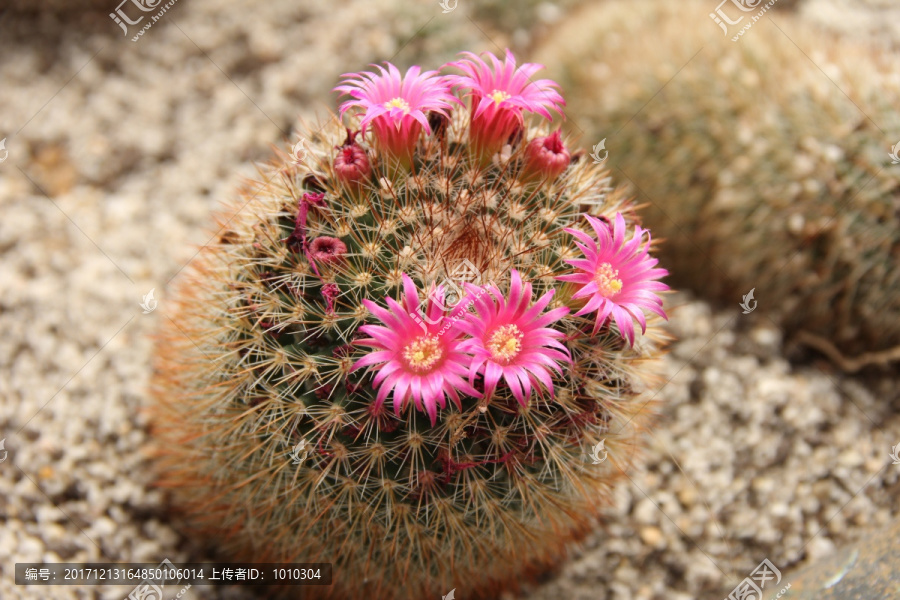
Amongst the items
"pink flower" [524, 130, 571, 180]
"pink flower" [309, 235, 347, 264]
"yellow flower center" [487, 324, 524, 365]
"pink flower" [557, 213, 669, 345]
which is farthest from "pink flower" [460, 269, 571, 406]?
"pink flower" [524, 130, 571, 180]

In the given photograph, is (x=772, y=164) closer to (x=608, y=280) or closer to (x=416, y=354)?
(x=608, y=280)

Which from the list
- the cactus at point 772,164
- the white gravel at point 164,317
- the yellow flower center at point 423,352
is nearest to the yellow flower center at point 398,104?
the yellow flower center at point 423,352

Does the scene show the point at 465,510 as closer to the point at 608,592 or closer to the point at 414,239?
the point at 414,239

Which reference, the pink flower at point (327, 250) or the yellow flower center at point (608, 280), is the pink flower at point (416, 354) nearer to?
the pink flower at point (327, 250)

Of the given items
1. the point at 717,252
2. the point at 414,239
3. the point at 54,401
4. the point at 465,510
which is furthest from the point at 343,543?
the point at 717,252

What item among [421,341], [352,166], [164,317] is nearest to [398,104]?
[352,166]

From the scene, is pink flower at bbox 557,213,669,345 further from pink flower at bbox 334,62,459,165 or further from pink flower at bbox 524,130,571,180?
pink flower at bbox 334,62,459,165
